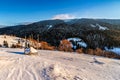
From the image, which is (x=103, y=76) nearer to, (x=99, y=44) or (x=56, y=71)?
(x=56, y=71)

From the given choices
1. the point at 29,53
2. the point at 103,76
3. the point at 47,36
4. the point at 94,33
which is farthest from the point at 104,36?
the point at 103,76

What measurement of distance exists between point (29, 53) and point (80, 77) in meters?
16.1

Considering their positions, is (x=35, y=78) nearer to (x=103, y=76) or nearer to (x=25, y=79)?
(x=25, y=79)

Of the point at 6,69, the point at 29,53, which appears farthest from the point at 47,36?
the point at 6,69

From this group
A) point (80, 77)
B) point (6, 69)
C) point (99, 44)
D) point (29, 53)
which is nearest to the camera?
point (80, 77)

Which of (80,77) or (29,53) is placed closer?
(80,77)

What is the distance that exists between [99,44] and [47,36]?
41.6m

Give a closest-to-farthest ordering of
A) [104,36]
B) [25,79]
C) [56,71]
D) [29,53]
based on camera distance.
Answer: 1. [25,79]
2. [56,71]
3. [29,53]
4. [104,36]

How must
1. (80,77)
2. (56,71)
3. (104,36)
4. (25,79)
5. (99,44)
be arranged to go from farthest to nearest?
(104,36), (99,44), (56,71), (80,77), (25,79)

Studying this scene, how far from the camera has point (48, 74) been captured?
1418cm

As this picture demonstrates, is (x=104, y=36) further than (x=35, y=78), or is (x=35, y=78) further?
(x=104, y=36)

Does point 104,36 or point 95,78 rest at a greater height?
point 95,78

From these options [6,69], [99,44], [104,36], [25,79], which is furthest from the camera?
[104,36]

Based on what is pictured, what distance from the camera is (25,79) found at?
512 inches
